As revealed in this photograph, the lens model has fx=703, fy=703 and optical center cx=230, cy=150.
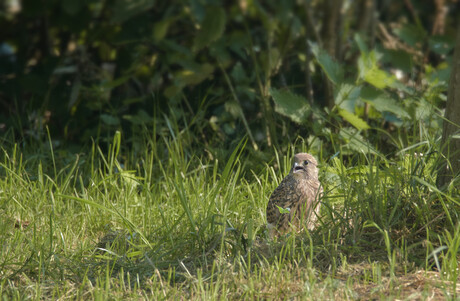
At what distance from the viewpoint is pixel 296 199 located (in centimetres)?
380

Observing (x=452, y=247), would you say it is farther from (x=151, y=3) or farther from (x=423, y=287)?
(x=151, y=3)

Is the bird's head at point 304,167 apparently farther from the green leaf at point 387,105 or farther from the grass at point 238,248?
the green leaf at point 387,105

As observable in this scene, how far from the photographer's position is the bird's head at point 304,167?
3.92m

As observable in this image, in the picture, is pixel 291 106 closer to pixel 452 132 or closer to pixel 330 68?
pixel 330 68

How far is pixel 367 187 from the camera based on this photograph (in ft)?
11.8

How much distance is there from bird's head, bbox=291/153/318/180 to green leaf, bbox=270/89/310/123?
0.66 m

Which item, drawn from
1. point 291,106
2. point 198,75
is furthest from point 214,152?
point 198,75

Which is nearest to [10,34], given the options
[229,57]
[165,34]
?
[165,34]

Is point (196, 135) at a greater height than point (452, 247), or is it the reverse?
point (452, 247)

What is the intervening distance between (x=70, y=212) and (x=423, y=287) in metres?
2.02

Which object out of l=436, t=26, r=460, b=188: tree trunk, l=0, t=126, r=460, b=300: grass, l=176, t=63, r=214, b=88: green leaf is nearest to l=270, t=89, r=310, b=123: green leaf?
l=0, t=126, r=460, b=300: grass

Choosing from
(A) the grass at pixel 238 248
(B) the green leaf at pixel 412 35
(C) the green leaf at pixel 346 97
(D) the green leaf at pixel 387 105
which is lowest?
(A) the grass at pixel 238 248

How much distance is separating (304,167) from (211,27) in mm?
1709

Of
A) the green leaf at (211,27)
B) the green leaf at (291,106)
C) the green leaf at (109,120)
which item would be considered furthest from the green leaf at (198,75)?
the green leaf at (291,106)
